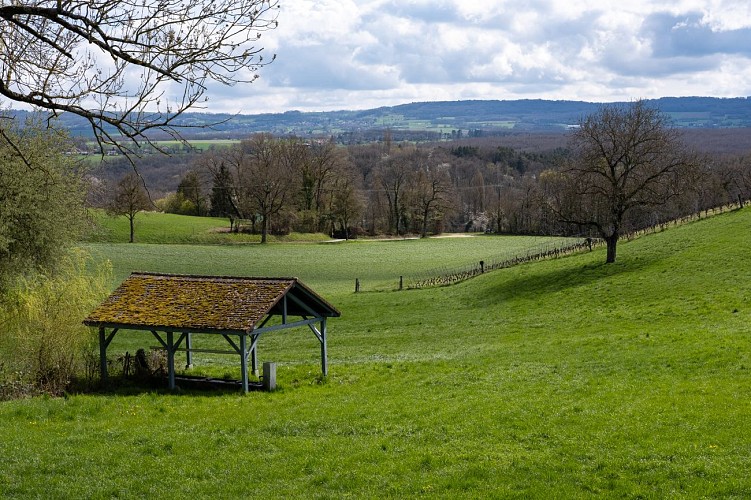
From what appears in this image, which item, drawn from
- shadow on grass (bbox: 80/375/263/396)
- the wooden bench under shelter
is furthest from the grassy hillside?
shadow on grass (bbox: 80/375/263/396)

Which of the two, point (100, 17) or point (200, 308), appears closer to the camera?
point (100, 17)

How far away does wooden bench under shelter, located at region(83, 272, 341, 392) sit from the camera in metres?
20.7

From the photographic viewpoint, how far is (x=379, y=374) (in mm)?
23406

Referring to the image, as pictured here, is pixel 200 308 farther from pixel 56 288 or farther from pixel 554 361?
pixel 554 361

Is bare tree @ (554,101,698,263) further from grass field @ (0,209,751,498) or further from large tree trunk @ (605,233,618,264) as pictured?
grass field @ (0,209,751,498)

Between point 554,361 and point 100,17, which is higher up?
point 100,17

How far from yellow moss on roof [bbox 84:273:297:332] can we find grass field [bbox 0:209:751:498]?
2032 millimetres

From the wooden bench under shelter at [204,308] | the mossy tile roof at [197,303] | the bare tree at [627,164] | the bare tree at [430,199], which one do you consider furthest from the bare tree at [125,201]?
the mossy tile roof at [197,303]

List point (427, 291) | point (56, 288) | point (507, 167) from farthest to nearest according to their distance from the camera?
1. point (507, 167)
2. point (427, 291)
3. point (56, 288)

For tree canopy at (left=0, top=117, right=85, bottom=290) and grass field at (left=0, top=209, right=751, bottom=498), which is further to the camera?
tree canopy at (left=0, top=117, right=85, bottom=290)

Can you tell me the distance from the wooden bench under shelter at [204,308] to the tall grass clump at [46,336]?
87 cm

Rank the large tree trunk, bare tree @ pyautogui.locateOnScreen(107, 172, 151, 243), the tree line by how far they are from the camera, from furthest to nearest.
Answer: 1. bare tree @ pyautogui.locateOnScreen(107, 172, 151, 243)
2. the tree line
3. the large tree trunk

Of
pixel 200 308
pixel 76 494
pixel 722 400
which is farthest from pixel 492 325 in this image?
pixel 76 494

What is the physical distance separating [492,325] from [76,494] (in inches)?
1006
